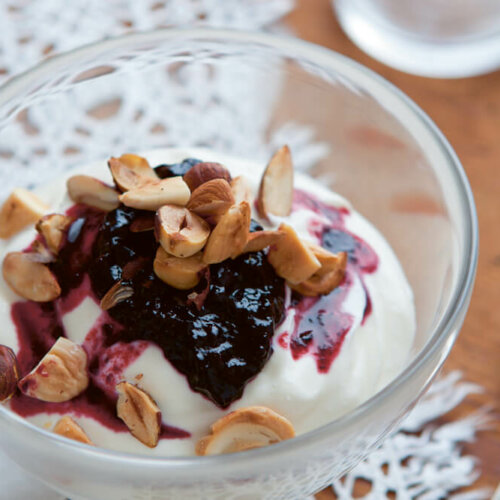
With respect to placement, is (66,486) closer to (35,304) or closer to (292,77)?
(35,304)

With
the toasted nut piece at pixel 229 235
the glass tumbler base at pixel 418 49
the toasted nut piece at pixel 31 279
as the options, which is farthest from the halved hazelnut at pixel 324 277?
the glass tumbler base at pixel 418 49

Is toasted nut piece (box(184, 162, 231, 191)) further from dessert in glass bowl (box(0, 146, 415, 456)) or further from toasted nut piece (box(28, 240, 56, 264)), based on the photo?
toasted nut piece (box(28, 240, 56, 264))

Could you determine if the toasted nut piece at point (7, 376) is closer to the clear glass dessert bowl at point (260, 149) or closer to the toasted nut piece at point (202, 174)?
the clear glass dessert bowl at point (260, 149)

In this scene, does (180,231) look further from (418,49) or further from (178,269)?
(418,49)

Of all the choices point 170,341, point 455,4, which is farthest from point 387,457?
point 455,4

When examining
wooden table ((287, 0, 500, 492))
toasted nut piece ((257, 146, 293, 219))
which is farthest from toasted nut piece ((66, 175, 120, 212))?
wooden table ((287, 0, 500, 492))

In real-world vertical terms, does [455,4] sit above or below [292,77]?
below
